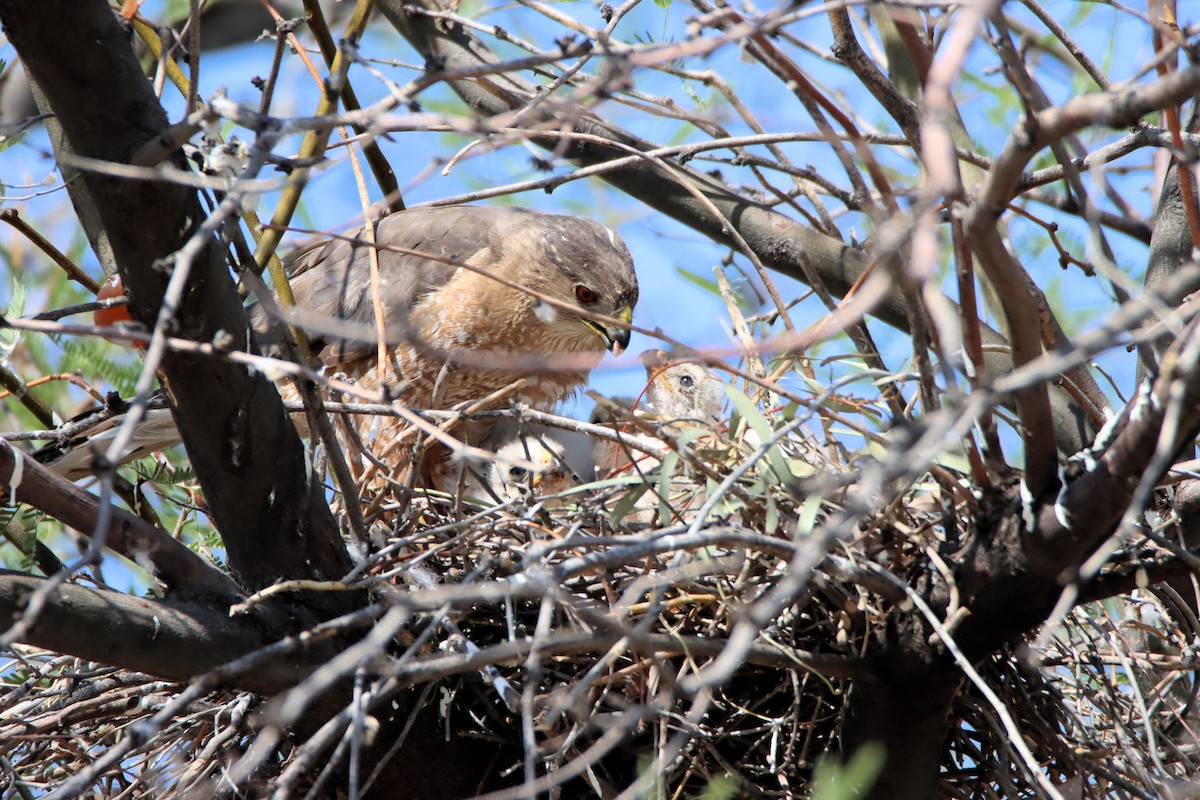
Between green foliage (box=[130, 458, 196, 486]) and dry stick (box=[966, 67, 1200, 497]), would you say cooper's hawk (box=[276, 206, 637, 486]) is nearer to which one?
green foliage (box=[130, 458, 196, 486])

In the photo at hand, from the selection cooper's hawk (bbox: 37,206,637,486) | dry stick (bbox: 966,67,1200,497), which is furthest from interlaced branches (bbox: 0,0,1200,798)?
cooper's hawk (bbox: 37,206,637,486)

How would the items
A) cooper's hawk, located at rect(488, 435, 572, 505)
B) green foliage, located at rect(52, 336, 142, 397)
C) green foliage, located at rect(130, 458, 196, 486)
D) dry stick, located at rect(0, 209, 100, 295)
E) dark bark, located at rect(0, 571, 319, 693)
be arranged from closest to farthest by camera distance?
dark bark, located at rect(0, 571, 319, 693) < dry stick, located at rect(0, 209, 100, 295) < cooper's hawk, located at rect(488, 435, 572, 505) < green foliage, located at rect(130, 458, 196, 486) < green foliage, located at rect(52, 336, 142, 397)

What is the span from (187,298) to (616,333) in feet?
7.86

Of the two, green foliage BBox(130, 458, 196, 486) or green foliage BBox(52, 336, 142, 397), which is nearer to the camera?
green foliage BBox(130, 458, 196, 486)

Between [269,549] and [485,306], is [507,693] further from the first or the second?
[485,306]

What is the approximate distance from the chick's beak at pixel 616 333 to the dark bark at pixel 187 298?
2.04 meters

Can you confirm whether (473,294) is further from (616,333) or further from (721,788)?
(721,788)

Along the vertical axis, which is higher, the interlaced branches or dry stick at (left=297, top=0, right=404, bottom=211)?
dry stick at (left=297, top=0, right=404, bottom=211)

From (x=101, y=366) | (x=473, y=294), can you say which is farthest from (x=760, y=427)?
(x=101, y=366)

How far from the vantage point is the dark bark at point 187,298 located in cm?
189

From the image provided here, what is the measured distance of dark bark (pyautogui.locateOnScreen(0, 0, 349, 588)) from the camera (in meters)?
1.89

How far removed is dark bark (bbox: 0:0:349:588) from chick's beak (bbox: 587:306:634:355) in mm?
2038

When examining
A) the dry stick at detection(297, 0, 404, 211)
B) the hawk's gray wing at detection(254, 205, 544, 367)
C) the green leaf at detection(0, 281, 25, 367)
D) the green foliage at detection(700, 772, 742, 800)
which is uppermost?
the hawk's gray wing at detection(254, 205, 544, 367)

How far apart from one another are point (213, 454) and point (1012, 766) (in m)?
1.82
